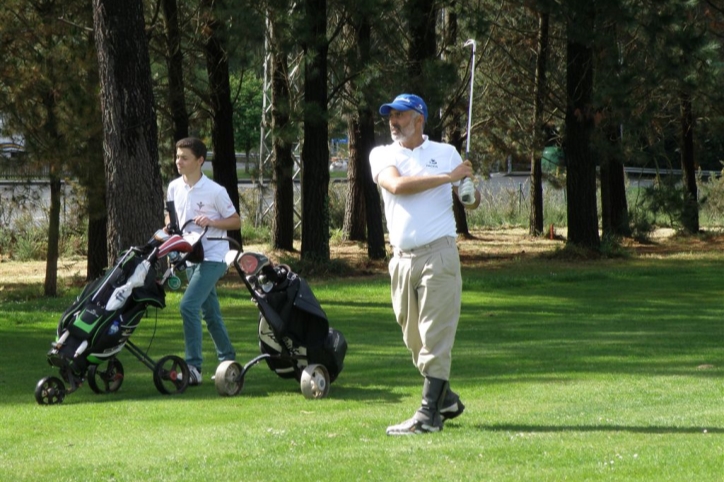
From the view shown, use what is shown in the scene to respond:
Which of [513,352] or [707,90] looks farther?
[707,90]

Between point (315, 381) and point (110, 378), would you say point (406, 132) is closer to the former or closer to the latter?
point (315, 381)

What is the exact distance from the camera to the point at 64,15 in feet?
71.4

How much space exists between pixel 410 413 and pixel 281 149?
1868cm

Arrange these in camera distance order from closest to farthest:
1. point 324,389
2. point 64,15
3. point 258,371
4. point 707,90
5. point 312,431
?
point 312,431, point 324,389, point 258,371, point 64,15, point 707,90

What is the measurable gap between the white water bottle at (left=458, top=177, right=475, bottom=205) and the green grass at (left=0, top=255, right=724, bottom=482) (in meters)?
1.44

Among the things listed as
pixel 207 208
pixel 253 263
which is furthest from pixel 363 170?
pixel 253 263

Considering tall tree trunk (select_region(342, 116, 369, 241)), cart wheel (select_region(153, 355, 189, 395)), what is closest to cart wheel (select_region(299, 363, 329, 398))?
cart wheel (select_region(153, 355, 189, 395))

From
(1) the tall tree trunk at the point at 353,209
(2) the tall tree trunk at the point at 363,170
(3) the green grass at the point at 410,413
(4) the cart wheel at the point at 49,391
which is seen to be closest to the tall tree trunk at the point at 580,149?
(2) the tall tree trunk at the point at 363,170

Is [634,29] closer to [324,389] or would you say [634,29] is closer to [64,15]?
[64,15]

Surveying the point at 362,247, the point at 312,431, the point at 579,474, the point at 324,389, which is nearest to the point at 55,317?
the point at 324,389

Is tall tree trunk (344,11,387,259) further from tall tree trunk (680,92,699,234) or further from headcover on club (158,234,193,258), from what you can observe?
headcover on club (158,234,193,258)

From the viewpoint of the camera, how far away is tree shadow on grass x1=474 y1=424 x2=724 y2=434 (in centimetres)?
739

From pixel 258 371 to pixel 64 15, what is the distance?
41.2 ft

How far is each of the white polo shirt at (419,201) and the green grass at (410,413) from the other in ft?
4.08
